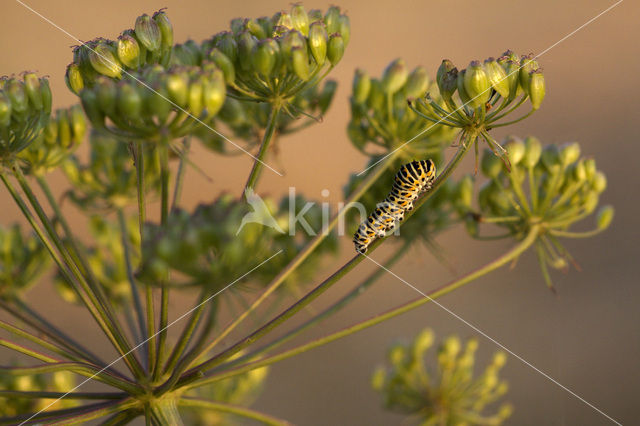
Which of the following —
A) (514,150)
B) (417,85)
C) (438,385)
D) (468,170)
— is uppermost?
(468,170)

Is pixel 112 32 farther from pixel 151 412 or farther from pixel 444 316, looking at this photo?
pixel 151 412

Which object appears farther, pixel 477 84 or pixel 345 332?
pixel 345 332

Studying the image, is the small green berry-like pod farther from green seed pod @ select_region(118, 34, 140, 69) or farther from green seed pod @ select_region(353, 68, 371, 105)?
green seed pod @ select_region(353, 68, 371, 105)

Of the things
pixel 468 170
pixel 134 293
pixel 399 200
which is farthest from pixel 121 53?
pixel 468 170

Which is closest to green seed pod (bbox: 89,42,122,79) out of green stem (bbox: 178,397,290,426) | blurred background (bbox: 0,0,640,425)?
green stem (bbox: 178,397,290,426)

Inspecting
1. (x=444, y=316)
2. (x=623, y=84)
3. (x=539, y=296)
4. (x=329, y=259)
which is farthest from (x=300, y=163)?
(x=329, y=259)

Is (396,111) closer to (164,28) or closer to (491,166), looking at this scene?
(491,166)

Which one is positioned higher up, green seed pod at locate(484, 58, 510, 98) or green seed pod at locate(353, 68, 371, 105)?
green seed pod at locate(353, 68, 371, 105)
